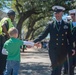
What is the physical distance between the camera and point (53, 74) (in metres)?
6.73

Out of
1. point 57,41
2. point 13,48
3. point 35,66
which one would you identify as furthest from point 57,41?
point 35,66

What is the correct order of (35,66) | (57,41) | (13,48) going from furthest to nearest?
(35,66)
(13,48)
(57,41)

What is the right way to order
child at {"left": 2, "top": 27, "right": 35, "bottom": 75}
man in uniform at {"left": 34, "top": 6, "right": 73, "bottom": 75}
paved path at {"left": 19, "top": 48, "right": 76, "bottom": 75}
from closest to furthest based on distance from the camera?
man in uniform at {"left": 34, "top": 6, "right": 73, "bottom": 75}, child at {"left": 2, "top": 27, "right": 35, "bottom": 75}, paved path at {"left": 19, "top": 48, "right": 76, "bottom": 75}

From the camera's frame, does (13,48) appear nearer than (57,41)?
No

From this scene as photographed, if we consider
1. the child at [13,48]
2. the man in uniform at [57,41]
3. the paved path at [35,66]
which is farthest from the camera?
the paved path at [35,66]

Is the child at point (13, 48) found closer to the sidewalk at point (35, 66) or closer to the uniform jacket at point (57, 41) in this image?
the uniform jacket at point (57, 41)

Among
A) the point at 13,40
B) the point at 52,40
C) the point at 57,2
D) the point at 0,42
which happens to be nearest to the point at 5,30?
the point at 0,42

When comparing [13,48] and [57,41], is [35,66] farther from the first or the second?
[57,41]

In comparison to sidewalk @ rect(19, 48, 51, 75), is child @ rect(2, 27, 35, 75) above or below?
above

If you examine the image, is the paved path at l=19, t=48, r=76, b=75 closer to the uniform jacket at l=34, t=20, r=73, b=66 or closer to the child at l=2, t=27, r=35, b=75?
the child at l=2, t=27, r=35, b=75

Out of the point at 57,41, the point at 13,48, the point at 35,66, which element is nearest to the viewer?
the point at 57,41

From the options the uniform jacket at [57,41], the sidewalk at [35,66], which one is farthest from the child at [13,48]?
the sidewalk at [35,66]

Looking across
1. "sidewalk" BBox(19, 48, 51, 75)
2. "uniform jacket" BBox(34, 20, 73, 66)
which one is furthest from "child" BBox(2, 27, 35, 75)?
"sidewalk" BBox(19, 48, 51, 75)

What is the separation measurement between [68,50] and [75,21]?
866 mm
